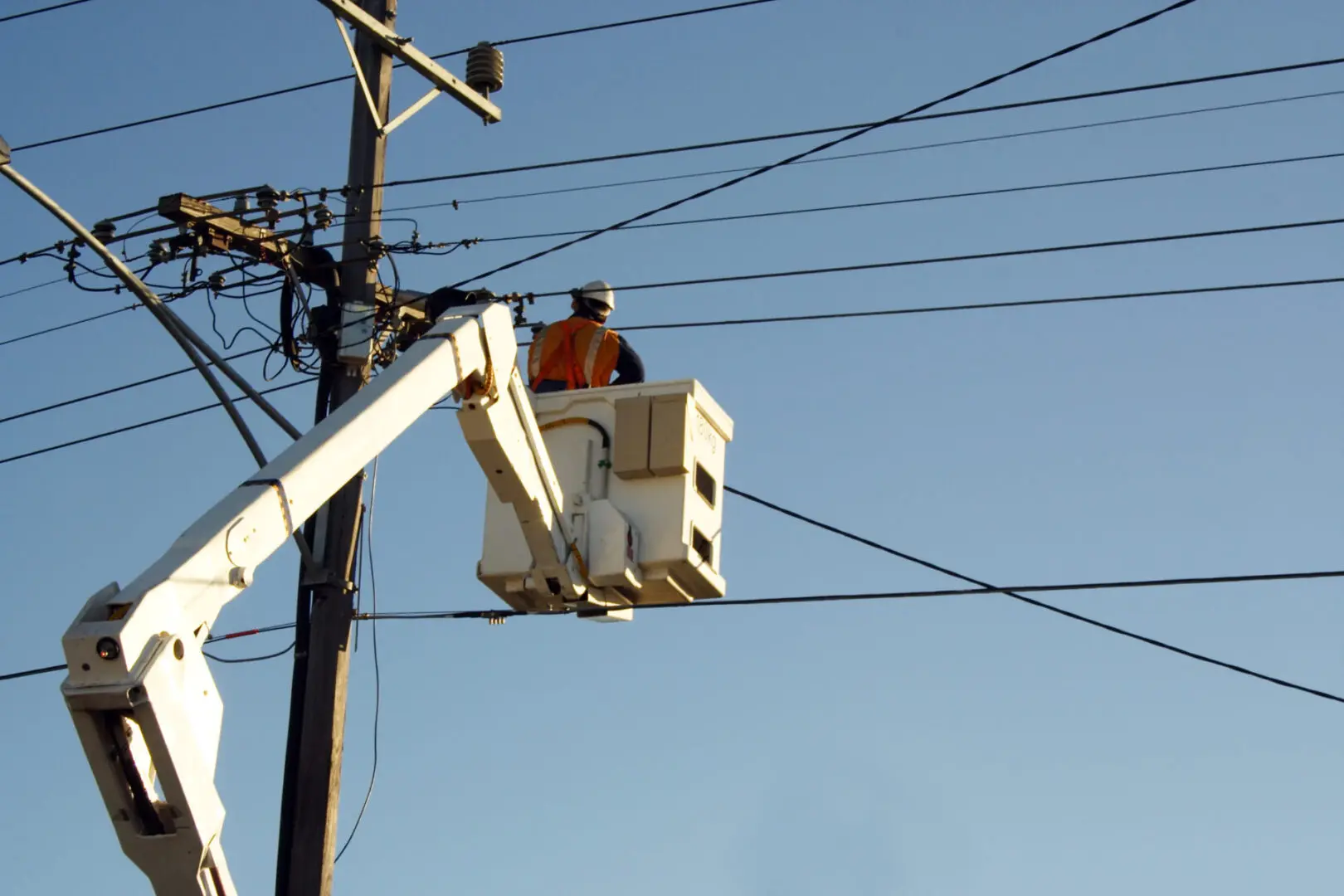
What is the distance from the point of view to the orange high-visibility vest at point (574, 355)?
12281mm

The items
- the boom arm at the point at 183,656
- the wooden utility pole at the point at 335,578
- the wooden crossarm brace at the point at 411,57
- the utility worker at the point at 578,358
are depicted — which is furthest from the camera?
the wooden crossarm brace at the point at 411,57

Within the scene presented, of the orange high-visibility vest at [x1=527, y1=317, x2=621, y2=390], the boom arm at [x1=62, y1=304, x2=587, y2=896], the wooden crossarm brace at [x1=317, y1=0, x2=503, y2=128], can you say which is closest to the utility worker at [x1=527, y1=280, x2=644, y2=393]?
the orange high-visibility vest at [x1=527, y1=317, x2=621, y2=390]

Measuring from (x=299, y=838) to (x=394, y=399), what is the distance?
335cm

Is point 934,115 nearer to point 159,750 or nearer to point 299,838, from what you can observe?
point 299,838

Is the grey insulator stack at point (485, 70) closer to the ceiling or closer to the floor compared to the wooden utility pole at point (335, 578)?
closer to the ceiling

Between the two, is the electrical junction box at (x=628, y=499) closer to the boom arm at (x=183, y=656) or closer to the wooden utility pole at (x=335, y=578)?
the wooden utility pole at (x=335, y=578)

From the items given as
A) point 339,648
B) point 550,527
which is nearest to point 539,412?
point 550,527

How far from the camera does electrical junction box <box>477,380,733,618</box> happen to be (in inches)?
445

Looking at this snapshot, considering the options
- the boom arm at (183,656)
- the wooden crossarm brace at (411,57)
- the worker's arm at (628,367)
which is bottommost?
the boom arm at (183,656)

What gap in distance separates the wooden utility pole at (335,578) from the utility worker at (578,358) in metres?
0.98

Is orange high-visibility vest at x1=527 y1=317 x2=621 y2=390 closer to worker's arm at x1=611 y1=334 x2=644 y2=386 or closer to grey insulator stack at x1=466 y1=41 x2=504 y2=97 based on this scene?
worker's arm at x1=611 y1=334 x2=644 y2=386

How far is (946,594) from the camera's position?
11203 millimetres

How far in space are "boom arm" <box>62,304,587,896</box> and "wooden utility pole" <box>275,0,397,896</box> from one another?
271 cm

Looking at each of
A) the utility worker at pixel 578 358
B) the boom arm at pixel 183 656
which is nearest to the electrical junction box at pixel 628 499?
the utility worker at pixel 578 358
